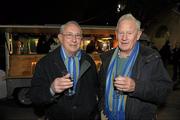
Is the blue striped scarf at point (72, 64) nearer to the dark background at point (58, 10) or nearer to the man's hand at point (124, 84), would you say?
the man's hand at point (124, 84)

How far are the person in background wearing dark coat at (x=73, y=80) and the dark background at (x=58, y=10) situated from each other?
26.8 metres

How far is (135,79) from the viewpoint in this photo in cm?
356

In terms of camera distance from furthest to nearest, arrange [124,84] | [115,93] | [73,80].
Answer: [73,80]
[115,93]
[124,84]

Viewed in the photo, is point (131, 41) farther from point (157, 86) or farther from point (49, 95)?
point (49, 95)

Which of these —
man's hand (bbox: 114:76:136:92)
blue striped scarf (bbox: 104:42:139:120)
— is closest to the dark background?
blue striped scarf (bbox: 104:42:139:120)

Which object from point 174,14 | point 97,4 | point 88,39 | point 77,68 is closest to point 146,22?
point 174,14

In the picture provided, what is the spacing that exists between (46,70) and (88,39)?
28.3ft

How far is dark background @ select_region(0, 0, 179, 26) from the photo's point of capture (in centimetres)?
3123

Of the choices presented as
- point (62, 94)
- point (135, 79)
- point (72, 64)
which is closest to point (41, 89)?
point (62, 94)

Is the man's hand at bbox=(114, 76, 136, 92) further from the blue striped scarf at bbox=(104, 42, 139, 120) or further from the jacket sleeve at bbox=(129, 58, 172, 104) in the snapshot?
the blue striped scarf at bbox=(104, 42, 139, 120)

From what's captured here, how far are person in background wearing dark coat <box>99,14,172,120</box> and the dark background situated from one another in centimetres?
2708

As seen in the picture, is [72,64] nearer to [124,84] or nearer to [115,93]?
[115,93]

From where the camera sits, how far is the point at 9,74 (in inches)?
476

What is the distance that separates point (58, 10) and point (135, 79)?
99.6 feet
